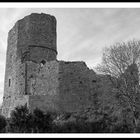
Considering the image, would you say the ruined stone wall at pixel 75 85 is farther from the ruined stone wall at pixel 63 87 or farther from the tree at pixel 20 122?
the tree at pixel 20 122

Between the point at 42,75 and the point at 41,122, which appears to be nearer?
the point at 41,122

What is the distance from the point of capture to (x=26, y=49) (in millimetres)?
25344

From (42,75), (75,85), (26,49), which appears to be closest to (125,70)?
(75,85)

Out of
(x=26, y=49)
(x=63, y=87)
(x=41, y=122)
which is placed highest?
(x=26, y=49)

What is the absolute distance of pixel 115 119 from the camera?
1920cm

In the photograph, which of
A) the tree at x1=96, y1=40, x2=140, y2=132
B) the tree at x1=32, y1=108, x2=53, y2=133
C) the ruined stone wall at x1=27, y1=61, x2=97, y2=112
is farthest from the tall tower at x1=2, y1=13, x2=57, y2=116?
the tree at x1=32, y1=108, x2=53, y2=133

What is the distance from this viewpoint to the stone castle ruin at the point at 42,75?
21672 mm

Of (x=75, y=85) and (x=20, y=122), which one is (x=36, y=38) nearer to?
(x=75, y=85)

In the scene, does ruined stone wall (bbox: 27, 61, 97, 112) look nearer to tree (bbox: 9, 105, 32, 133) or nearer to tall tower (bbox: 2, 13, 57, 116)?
tall tower (bbox: 2, 13, 57, 116)

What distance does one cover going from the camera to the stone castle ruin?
21.7 meters

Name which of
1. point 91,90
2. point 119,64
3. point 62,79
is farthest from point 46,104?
point 119,64

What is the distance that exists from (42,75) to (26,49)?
3290mm

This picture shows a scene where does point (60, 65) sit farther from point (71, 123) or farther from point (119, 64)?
point (71, 123)

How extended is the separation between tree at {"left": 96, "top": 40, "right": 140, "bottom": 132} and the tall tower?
633 cm
